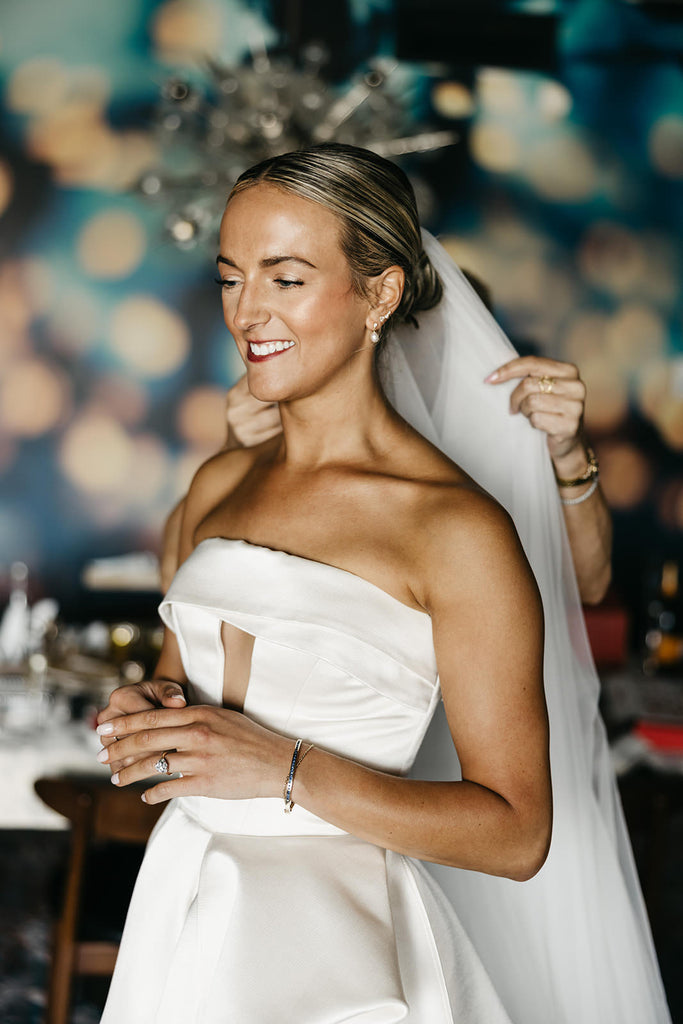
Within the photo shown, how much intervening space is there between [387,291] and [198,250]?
122 inches

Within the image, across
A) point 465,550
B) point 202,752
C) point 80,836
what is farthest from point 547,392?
A: point 80,836

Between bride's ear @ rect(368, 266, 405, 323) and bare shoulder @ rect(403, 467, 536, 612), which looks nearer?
bare shoulder @ rect(403, 467, 536, 612)

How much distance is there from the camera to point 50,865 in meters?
3.85

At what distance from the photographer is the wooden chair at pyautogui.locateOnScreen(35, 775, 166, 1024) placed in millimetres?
2109

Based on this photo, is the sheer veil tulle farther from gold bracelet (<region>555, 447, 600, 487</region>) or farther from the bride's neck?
the bride's neck

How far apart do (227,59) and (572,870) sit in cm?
378

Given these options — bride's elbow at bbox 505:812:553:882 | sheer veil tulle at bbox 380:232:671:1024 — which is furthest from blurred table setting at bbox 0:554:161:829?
bride's elbow at bbox 505:812:553:882

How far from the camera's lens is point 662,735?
2.76 metres

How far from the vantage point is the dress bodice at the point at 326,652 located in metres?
1.36

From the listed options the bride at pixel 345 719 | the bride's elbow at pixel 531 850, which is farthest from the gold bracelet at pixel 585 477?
the bride's elbow at pixel 531 850

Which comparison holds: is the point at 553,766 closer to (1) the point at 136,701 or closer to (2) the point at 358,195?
(1) the point at 136,701

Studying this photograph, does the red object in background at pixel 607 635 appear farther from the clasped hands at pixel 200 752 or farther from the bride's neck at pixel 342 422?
the clasped hands at pixel 200 752

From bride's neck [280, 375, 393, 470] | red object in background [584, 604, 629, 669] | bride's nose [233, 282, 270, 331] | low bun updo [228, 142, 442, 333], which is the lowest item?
red object in background [584, 604, 629, 669]

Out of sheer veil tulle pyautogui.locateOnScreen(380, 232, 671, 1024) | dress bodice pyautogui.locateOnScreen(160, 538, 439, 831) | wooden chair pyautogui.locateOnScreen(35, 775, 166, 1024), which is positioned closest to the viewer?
dress bodice pyautogui.locateOnScreen(160, 538, 439, 831)
